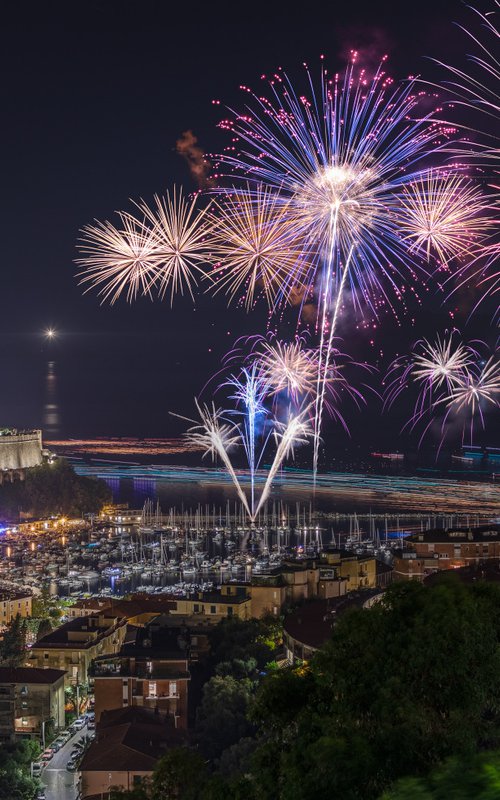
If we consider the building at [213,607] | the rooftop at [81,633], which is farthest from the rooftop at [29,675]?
the building at [213,607]

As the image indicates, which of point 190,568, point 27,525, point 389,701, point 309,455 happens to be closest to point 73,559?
point 190,568

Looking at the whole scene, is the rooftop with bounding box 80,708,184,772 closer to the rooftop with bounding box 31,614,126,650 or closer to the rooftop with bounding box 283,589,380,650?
the rooftop with bounding box 283,589,380,650

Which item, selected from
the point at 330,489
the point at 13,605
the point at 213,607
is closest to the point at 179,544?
the point at 13,605

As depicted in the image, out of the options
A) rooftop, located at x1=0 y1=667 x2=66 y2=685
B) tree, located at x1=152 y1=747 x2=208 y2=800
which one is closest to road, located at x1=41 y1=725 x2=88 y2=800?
rooftop, located at x1=0 y1=667 x2=66 y2=685

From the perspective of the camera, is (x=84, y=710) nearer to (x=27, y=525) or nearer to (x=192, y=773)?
(x=192, y=773)

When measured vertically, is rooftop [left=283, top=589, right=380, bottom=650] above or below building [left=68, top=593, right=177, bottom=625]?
above

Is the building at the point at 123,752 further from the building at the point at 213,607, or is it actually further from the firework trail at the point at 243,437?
the firework trail at the point at 243,437
